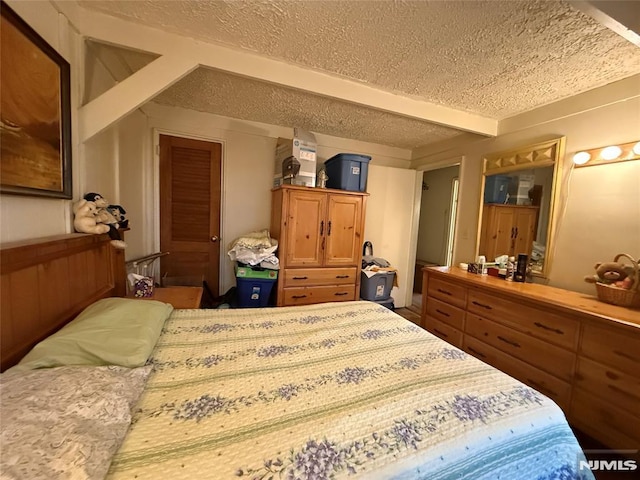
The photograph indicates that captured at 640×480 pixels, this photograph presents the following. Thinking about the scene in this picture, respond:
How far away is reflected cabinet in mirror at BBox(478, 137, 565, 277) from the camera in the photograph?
223 cm

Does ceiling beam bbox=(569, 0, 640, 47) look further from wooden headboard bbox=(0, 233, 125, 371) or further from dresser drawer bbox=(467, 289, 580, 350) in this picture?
wooden headboard bbox=(0, 233, 125, 371)

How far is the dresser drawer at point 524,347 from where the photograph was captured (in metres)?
1.64

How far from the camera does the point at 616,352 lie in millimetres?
1418

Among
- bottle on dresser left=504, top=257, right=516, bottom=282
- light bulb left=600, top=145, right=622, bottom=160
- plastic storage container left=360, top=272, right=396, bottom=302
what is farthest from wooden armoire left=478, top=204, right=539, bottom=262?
plastic storage container left=360, top=272, right=396, bottom=302

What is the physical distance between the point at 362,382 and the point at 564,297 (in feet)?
5.67

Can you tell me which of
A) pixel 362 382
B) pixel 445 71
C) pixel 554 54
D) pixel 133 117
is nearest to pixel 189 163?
pixel 133 117

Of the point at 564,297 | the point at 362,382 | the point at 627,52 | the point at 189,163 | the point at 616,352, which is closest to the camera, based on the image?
the point at 362,382

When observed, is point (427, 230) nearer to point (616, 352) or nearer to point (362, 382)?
point (616, 352)

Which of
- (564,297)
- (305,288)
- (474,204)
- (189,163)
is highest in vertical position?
(189,163)

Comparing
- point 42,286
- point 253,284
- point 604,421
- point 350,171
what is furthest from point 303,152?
point 604,421

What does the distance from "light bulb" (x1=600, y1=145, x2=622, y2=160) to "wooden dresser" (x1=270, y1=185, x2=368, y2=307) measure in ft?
6.47

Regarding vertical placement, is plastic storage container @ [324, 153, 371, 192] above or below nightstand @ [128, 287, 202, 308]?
above

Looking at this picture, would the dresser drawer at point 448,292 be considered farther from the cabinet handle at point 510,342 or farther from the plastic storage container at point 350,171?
the plastic storage container at point 350,171

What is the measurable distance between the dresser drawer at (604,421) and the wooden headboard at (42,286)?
2.74 metres
